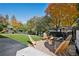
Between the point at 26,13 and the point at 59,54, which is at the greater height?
the point at 26,13

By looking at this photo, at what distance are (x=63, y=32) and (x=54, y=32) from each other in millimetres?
89

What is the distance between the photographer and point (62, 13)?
6.68 m

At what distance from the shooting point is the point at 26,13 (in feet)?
21.9

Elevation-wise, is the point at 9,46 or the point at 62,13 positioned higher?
the point at 62,13

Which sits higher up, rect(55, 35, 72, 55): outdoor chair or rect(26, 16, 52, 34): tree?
rect(26, 16, 52, 34): tree

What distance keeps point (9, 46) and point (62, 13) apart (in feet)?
2.02

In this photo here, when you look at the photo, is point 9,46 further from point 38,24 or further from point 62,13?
point 62,13

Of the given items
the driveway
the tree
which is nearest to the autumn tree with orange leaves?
the tree

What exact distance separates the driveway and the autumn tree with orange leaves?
411mm

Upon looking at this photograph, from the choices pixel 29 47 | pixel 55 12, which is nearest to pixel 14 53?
pixel 29 47

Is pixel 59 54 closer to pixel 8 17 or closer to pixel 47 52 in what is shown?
pixel 47 52

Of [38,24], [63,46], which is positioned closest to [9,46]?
[38,24]

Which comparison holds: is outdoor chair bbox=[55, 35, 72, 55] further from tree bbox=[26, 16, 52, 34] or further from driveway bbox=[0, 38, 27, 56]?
driveway bbox=[0, 38, 27, 56]

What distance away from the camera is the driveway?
6652mm
